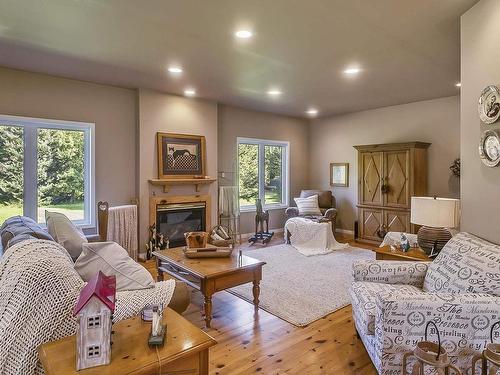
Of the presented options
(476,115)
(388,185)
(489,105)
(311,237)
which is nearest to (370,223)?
(388,185)

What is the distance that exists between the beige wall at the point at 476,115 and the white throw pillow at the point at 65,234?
3249 mm

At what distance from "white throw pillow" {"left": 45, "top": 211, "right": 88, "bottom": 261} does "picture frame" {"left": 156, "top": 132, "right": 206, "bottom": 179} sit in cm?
223

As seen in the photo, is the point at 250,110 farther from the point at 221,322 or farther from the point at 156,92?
the point at 221,322

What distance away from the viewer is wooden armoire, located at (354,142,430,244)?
555cm

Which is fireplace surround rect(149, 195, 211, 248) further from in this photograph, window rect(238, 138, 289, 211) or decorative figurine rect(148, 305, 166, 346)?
decorative figurine rect(148, 305, 166, 346)

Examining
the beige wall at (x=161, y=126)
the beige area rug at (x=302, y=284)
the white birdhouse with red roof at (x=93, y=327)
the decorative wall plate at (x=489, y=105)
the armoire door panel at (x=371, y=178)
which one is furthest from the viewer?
the armoire door panel at (x=371, y=178)

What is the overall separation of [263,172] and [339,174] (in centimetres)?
169

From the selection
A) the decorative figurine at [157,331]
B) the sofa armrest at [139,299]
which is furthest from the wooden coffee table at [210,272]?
the decorative figurine at [157,331]

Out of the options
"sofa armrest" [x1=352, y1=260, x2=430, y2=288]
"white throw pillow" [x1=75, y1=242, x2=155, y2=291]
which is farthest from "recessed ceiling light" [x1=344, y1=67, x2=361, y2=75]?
"white throw pillow" [x1=75, y1=242, x2=155, y2=291]

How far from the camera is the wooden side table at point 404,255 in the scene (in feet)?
9.70

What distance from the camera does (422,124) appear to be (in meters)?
5.80

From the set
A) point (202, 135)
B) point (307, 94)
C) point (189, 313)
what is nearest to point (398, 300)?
point (189, 313)

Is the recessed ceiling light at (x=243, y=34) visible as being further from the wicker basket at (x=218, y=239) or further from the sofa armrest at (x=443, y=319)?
the sofa armrest at (x=443, y=319)

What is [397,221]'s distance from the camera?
5.67 metres
